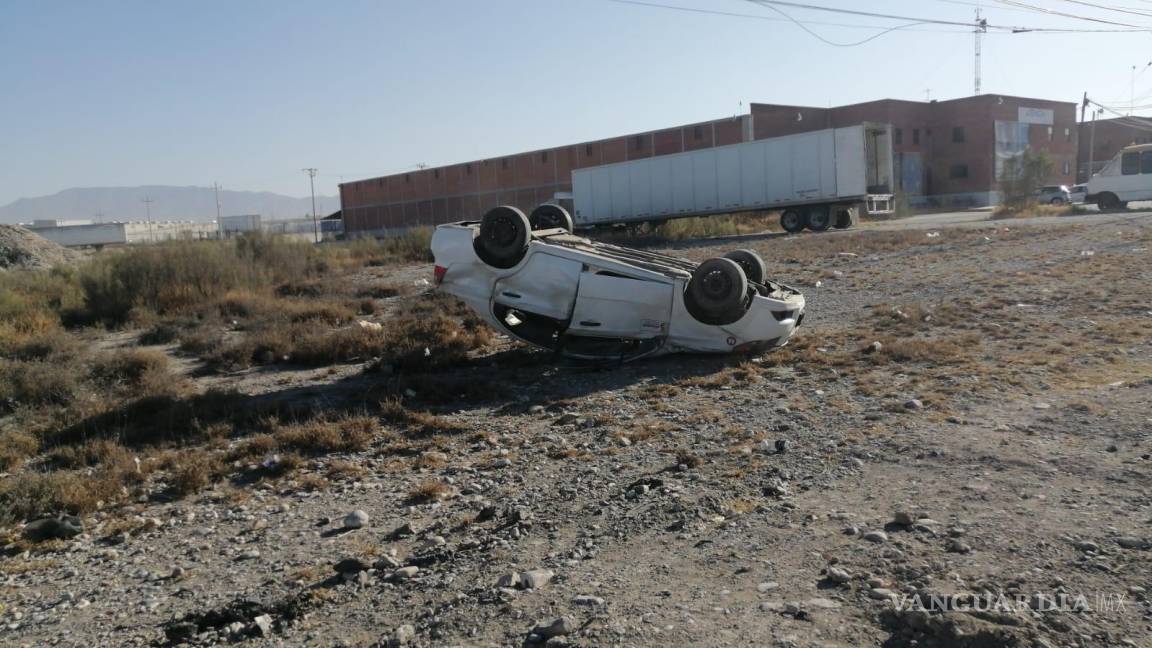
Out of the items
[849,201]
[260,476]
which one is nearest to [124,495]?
[260,476]

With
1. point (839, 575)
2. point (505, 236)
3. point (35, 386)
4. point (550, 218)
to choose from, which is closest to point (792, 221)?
point (550, 218)

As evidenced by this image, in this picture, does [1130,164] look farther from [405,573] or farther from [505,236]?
[405,573]

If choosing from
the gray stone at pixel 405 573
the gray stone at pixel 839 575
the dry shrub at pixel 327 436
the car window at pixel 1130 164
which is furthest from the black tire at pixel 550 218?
the car window at pixel 1130 164

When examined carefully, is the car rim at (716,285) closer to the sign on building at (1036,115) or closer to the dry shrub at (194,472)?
the dry shrub at (194,472)

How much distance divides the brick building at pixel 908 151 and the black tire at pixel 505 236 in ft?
148

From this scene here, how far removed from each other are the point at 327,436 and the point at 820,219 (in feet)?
82.2

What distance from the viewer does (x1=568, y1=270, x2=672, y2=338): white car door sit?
28.5ft

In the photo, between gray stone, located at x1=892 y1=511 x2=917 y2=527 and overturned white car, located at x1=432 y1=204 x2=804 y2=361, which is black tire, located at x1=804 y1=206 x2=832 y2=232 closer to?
overturned white car, located at x1=432 y1=204 x2=804 y2=361

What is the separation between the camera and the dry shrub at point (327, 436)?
21.7 feet

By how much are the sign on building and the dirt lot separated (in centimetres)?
5993

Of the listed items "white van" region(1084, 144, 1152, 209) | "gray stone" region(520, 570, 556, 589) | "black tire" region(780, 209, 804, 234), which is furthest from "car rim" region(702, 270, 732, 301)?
"white van" region(1084, 144, 1152, 209)

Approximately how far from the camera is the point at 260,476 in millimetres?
6078

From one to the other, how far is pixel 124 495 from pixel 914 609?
16.8ft

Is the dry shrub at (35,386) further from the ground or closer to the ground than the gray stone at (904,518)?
further from the ground
